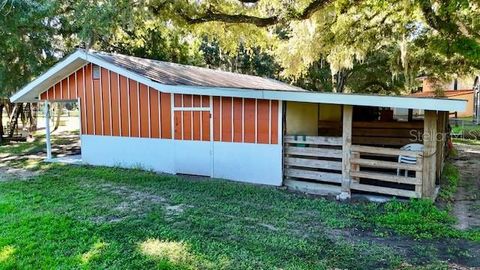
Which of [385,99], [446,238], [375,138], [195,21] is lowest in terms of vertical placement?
[446,238]

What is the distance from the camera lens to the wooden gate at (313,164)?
7.79m

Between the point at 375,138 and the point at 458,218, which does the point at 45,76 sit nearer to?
the point at 375,138

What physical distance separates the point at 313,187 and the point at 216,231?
3.29 meters

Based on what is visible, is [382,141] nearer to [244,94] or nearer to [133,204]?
[244,94]

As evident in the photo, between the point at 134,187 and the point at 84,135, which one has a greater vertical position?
the point at 84,135

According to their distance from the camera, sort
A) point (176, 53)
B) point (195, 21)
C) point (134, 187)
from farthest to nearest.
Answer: point (176, 53), point (195, 21), point (134, 187)

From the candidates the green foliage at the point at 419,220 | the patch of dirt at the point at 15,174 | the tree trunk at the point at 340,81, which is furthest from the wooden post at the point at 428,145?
the tree trunk at the point at 340,81

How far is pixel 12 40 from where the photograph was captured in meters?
11.6

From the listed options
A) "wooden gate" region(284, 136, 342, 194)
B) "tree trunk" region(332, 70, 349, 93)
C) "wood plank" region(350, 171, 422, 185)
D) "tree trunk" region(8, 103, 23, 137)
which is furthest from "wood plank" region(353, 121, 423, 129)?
"tree trunk" region(8, 103, 23, 137)

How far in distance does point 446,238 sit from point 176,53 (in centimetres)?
1700

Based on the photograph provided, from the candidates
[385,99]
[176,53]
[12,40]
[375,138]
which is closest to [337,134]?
[375,138]

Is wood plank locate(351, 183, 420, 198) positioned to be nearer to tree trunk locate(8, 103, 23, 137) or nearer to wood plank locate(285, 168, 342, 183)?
wood plank locate(285, 168, 342, 183)

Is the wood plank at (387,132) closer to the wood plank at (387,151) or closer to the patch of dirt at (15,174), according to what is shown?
the wood plank at (387,151)

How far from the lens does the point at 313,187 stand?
26.7ft
